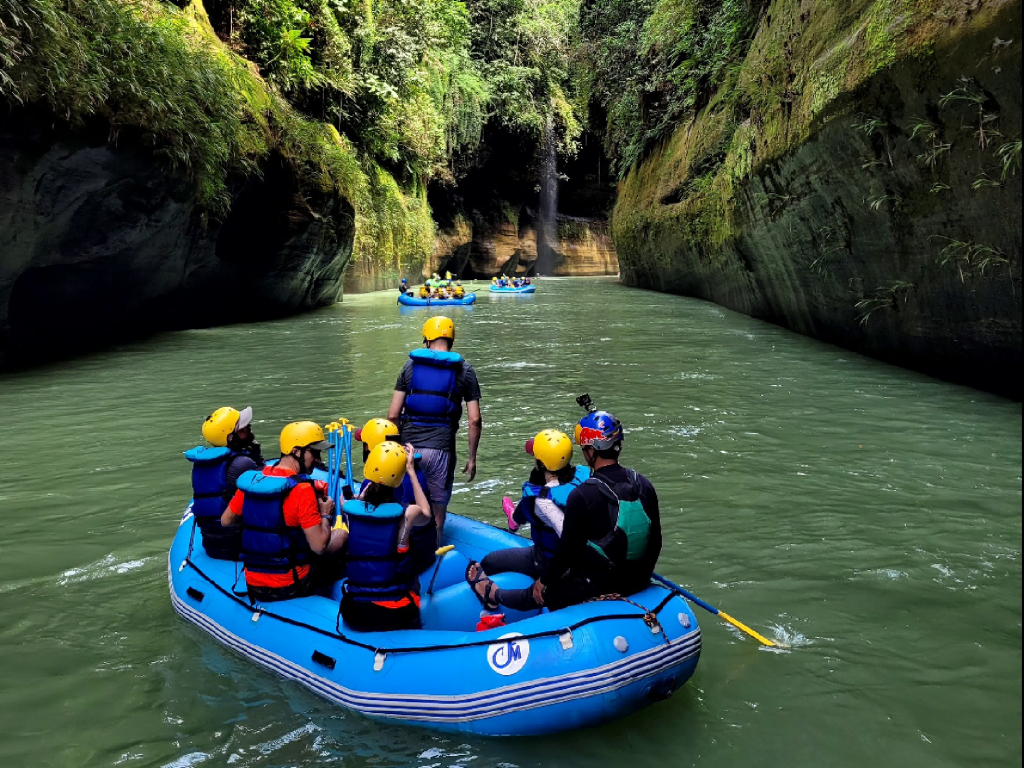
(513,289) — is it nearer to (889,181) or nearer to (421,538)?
(889,181)

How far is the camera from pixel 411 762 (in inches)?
117

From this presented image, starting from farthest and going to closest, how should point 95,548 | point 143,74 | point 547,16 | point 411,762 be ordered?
point 547,16, point 143,74, point 95,548, point 411,762

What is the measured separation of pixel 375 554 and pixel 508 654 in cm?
75

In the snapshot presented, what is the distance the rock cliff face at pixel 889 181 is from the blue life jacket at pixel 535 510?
5325 mm

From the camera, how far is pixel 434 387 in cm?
484

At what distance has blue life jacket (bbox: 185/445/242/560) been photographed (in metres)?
4.30

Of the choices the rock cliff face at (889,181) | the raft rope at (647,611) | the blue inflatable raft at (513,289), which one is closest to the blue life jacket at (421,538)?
the raft rope at (647,611)

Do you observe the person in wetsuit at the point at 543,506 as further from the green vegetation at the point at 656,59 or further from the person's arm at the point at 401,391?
the green vegetation at the point at 656,59

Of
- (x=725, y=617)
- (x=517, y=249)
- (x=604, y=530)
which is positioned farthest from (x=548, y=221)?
(x=604, y=530)

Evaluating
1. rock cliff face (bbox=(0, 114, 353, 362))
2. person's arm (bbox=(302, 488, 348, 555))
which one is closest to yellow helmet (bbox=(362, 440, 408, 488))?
person's arm (bbox=(302, 488, 348, 555))

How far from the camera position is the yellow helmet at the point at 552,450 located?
3857 millimetres

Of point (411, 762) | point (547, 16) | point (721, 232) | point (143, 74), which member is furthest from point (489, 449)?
point (547, 16)

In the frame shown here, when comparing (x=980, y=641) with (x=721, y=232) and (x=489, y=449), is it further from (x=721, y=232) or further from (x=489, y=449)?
(x=721, y=232)

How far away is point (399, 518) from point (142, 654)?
5.10ft
